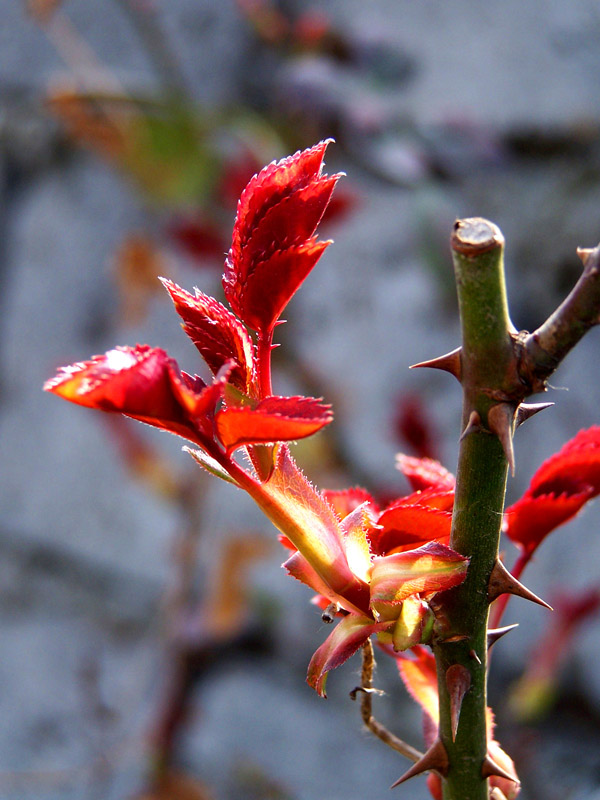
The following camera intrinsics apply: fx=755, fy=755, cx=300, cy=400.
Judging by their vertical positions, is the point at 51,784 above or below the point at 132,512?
below

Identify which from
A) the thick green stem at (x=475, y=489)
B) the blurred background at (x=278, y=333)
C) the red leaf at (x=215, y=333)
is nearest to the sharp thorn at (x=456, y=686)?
the thick green stem at (x=475, y=489)

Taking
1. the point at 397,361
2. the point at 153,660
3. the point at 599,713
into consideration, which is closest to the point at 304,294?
the point at 397,361

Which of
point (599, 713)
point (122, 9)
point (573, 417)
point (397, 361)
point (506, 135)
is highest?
point (122, 9)

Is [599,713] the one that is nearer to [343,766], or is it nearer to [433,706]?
[343,766]

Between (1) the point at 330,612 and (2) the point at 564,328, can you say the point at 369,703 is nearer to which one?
(1) the point at 330,612

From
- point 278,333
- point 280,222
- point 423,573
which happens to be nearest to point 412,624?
point 423,573

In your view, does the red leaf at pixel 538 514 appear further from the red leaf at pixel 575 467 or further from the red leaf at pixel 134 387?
the red leaf at pixel 134 387
